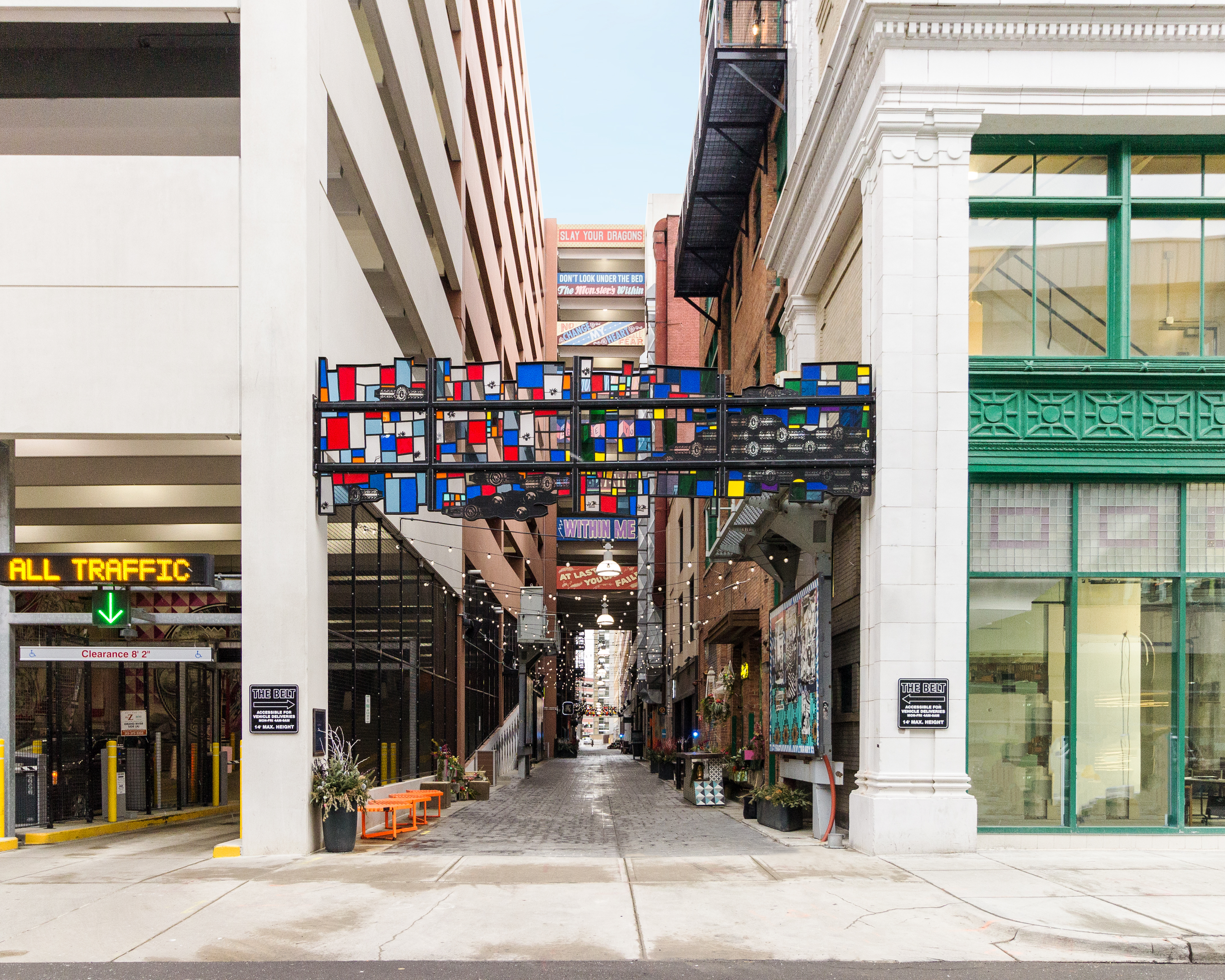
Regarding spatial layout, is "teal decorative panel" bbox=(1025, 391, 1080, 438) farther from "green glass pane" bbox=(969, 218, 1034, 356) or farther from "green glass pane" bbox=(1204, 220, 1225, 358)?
"green glass pane" bbox=(1204, 220, 1225, 358)

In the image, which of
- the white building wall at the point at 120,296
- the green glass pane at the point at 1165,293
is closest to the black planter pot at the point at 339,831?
the white building wall at the point at 120,296

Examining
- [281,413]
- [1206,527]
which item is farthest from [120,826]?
[1206,527]

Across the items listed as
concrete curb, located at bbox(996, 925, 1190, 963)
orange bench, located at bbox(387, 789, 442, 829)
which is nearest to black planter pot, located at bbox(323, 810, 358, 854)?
orange bench, located at bbox(387, 789, 442, 829)

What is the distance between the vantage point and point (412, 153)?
25.0 meters

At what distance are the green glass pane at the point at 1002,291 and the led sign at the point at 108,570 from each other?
10.2 metres

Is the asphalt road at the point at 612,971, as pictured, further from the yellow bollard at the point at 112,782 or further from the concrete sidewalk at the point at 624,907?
the yellow bollard at the point at 112,782

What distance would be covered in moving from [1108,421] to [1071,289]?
1773 mm

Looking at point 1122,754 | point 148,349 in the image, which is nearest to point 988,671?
point 1122,754

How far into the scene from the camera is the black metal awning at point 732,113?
863 inches

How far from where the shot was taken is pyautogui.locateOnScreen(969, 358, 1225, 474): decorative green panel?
13.9m

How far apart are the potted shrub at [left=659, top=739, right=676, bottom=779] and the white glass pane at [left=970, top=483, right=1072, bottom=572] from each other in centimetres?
2085

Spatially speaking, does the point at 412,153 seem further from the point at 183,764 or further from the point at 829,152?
the point at 183,764

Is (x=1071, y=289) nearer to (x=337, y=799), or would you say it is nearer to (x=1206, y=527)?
(x=1206, y=527)

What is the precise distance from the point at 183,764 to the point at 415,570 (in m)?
5.99
